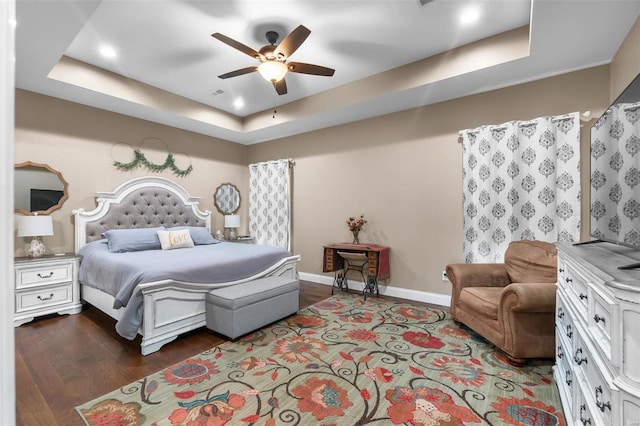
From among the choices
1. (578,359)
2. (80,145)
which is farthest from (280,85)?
(578,359)

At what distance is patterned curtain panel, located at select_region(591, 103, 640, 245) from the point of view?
140 cm

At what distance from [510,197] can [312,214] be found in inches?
112

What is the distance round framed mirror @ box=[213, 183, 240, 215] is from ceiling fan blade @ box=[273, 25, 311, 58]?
3.43 m

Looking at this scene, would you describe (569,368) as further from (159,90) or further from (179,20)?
(159,90)

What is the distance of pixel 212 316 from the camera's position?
2830 millimetres

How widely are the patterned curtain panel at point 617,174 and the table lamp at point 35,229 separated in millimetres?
4857

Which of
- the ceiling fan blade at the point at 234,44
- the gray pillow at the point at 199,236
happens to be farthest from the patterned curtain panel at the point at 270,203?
the ceiling fan blade at the point at 234,44

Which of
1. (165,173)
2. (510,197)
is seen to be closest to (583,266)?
(510,197)

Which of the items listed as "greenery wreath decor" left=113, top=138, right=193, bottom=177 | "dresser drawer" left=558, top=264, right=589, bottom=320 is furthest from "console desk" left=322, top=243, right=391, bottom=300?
"greenery wreath decor" left=113, top=138, right=193, bottom=177

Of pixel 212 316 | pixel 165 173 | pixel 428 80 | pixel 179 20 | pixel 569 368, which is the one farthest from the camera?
pixel 165 173

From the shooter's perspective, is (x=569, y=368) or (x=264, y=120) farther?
(x=264, y=120)

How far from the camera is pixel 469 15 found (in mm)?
2561

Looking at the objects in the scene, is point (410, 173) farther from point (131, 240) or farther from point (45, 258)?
point (45, 258)

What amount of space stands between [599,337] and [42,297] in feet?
15.3
